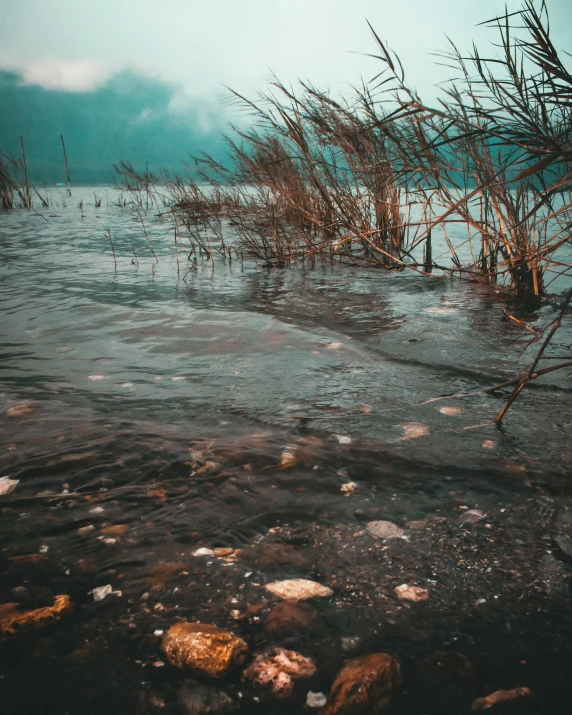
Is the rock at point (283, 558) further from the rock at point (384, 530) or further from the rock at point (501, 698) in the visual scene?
the rock at point (501, 698)

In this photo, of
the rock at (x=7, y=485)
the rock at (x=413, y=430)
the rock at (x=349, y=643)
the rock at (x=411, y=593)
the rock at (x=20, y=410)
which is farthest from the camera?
the rock at (x=20, y=410)

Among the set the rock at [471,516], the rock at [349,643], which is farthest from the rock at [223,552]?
the rock at [471,516]

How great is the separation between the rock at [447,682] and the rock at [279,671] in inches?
8.8

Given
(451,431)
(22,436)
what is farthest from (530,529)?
(22,436)

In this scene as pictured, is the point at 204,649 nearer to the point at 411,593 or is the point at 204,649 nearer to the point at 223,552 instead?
the point at 223,552

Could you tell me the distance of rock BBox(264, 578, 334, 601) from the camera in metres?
1.21

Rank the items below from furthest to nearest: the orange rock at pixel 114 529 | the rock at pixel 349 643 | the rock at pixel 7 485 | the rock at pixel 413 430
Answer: the rock at pixel 413 430 < the rock at pixel 7 485 < the orange rock at pixel 114 529 < the rock at pixel 349 643

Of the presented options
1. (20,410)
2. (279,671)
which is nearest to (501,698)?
(279,671)

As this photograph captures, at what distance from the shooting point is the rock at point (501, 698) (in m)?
0.95

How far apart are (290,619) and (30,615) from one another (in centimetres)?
57

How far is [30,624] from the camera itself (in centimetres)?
110

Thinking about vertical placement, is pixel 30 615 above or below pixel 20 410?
below

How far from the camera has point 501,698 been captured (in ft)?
3.15

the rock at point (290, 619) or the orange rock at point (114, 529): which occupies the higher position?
the orange rock at point (114, 529)
